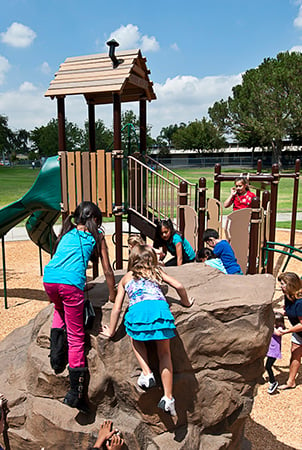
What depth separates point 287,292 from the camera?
4707 millimetres

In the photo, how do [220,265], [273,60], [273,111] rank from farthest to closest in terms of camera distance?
[273,60] → [273,111] → [220,265]

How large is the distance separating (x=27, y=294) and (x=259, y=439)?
233 inches

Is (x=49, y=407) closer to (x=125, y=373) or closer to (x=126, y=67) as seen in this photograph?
(x=125, y=373)

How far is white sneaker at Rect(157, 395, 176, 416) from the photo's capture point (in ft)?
9.51

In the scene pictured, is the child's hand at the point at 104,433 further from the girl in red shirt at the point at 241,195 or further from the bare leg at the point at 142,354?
the girl in red shirt at the point at 241,195

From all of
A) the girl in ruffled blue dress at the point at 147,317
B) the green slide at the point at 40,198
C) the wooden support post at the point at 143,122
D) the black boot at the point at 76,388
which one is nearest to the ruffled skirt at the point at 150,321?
the girl in ruffled blue dress at the point at 147,317

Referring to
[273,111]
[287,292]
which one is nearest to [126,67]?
[287,292]

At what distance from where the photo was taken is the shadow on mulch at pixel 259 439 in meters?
3.94

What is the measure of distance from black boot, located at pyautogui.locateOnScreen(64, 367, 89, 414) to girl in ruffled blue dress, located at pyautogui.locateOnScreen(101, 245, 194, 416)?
35 centimetres

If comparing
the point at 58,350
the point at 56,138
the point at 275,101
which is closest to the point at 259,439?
the point at 58,350

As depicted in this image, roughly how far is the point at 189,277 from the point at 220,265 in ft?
2.77

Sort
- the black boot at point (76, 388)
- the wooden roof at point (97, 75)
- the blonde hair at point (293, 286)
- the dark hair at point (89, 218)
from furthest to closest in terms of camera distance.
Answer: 1. the wooden roof at point (97, 75)
2. the blonde hair at point (293, 286)
3. the dark hair at point (89, 218)
4. the black boot at point (76, 388)

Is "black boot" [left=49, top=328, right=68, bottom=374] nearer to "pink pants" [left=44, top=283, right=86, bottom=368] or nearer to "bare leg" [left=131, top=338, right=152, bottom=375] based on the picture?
"pink pants" [left=44, top=283, right=86, bottom=368]

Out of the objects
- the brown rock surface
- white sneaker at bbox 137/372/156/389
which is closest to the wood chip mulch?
A: the brown rock surface
